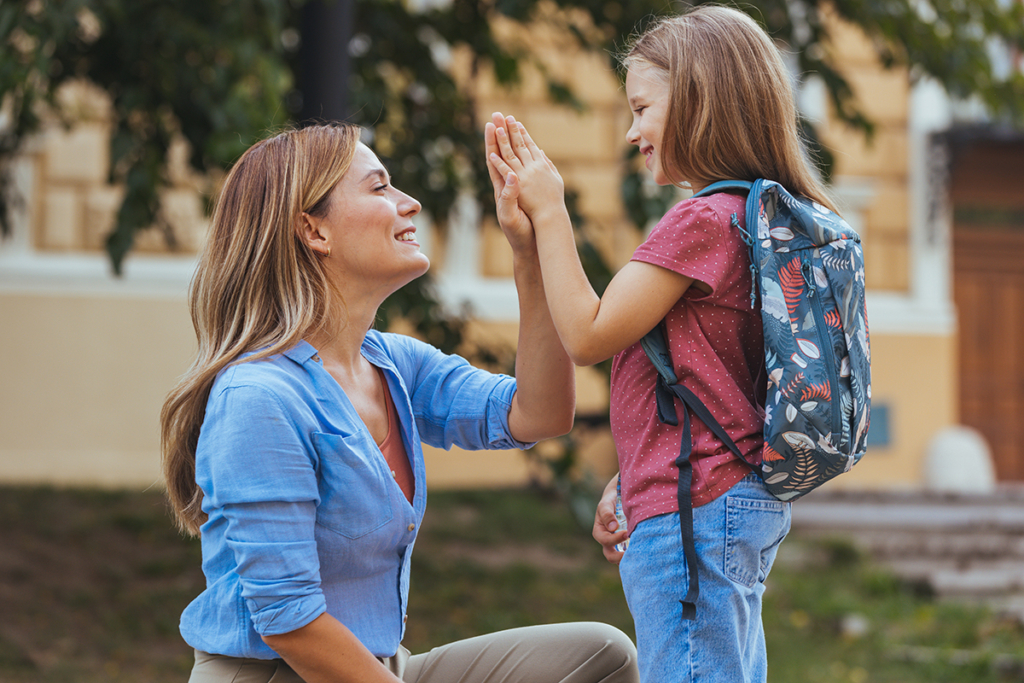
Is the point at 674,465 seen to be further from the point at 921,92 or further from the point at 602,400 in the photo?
the point at 921,92

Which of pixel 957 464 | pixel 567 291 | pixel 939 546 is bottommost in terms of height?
pixel 939 546

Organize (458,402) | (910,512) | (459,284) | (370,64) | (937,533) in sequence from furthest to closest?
(459,284) → (910,512) → (937,533) → (370,64) → (458,402)

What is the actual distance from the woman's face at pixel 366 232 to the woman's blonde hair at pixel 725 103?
1.75 feet

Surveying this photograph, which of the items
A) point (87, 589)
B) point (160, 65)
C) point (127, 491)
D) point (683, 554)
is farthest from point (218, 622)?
point (127, 491)

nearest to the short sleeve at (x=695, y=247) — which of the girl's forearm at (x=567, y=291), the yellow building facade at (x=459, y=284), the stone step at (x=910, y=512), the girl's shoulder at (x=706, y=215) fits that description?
the girl's shoulder at (x=706, y=215)

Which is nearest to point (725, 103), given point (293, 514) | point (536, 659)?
point (293, 514)

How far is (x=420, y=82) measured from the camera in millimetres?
5438

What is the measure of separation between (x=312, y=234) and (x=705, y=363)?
78cm

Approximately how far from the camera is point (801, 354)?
1718mm

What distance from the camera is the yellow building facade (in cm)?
805

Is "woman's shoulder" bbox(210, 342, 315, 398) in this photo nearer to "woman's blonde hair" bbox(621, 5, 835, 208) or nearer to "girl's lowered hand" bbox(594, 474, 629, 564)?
"girl's lowered hand" bbox(594, 474, 629, 564)

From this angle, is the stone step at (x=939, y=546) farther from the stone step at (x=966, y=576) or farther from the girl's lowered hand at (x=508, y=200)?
the girl's lowered hand at (x=508, y=200)

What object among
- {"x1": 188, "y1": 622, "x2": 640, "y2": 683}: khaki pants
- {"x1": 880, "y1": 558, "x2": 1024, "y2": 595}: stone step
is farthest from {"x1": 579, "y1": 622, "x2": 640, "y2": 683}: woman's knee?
{"x1": 880, "y1": 558, "x2": 1024, "y2": 595}: stone step

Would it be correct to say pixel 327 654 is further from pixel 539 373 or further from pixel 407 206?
pixel 407 206
